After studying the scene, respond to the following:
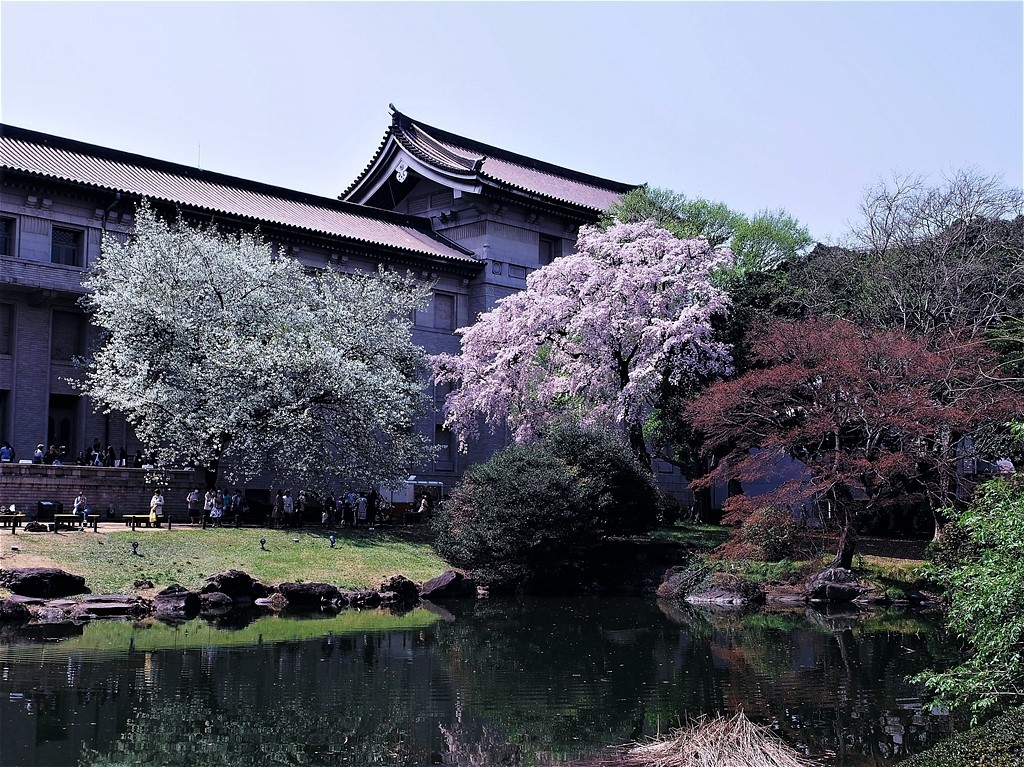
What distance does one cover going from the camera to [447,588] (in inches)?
1187

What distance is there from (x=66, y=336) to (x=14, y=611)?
606 inches

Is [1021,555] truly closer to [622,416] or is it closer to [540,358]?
[622,416]

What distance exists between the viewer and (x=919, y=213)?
36.2m

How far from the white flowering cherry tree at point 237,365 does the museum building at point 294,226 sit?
1.67 metres

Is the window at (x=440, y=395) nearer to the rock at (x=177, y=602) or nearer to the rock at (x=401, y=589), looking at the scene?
the rock at (x=401, y=589)

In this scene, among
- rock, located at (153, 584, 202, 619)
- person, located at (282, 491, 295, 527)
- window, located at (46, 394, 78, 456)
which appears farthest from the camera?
window, located at (46, 394, 78, 456)

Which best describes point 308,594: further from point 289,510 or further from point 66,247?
point 66,247

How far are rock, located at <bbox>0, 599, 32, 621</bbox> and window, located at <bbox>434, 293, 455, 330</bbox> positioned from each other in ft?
77.2

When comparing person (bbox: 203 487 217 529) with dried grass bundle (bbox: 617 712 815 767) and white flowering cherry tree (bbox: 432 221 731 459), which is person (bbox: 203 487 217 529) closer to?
white flowering cherry tree (bbox: 432 221 731 459)

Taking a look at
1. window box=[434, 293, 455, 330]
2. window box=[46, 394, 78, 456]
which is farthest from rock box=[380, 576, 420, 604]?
window box=[434, 293, 455, 330]


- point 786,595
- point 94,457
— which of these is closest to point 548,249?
point 94,457

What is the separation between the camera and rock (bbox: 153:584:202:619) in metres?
25.3

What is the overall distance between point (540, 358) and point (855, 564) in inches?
499

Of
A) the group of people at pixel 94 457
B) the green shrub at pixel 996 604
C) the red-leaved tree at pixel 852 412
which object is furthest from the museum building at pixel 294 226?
the green shrub at pixel 996 604
